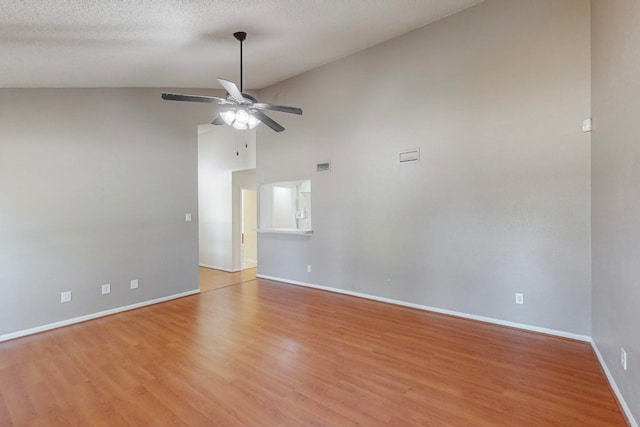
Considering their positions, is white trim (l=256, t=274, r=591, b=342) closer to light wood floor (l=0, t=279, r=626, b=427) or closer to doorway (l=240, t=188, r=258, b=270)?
light wood floor (l=0, t=279, r=626, b=427)

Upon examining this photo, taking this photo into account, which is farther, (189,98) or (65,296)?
(65,296)

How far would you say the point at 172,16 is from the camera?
2725mm

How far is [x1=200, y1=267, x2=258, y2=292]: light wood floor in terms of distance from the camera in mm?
5591

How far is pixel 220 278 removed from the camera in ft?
20.3

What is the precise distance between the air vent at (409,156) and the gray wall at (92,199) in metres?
3.31

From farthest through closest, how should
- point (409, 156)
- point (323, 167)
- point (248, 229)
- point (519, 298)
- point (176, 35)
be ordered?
point (248, 229), point (323, 167), point (409, 156), point (519, 298), point (176, 35)

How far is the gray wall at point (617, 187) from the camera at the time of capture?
1819mm

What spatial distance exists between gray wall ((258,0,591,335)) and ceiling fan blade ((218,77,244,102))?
2.18m

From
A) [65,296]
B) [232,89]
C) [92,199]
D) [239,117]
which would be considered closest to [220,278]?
[65,296]

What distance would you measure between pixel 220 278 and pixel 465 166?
496 cm

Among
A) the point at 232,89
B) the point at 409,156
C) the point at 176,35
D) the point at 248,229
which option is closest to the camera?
the point at 232,89

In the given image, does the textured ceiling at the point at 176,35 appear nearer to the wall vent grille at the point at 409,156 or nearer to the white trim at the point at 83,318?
the wall vent grille at the point at 409,156

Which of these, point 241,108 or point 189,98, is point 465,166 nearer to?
point 241,108

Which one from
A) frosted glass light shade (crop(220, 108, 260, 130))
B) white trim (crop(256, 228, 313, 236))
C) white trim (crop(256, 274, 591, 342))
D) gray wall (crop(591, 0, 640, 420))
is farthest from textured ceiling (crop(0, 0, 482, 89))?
white trim (crop(256, 274, 591, 342))
